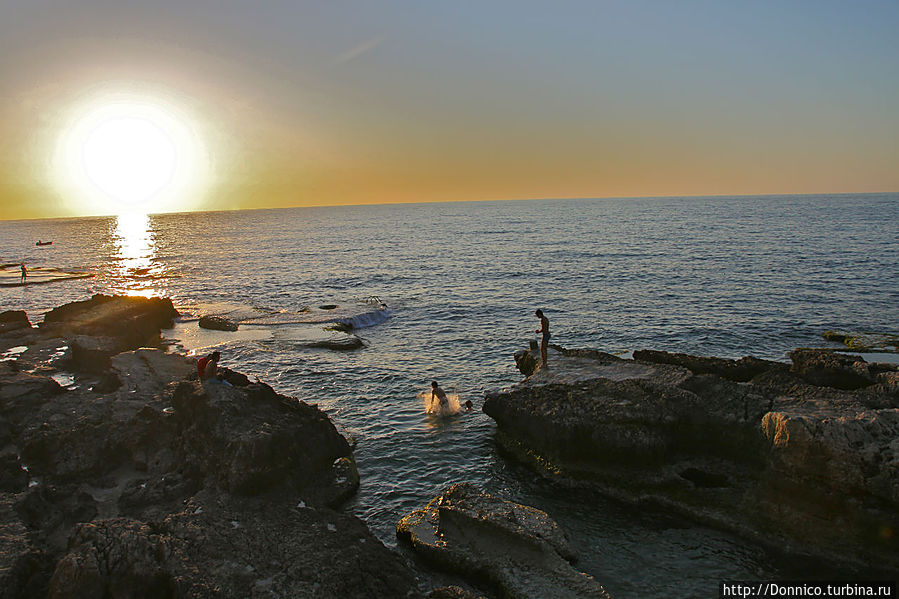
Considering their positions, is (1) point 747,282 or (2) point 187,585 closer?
(2) point 187,585

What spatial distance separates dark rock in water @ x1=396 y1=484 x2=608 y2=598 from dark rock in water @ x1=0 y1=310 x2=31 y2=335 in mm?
27103

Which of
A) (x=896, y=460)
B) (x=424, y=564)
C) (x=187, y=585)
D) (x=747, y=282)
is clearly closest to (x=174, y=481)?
(x=187, y=585)

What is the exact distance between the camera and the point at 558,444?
53.6ft

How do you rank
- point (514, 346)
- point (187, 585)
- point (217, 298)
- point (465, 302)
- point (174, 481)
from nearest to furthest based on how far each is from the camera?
point (187, 585)
point (174, 481)
point (514, 346)
point (465, 302)
point (217, 298)

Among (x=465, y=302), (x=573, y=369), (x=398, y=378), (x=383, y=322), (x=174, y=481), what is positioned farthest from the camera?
(x=465, y=302)

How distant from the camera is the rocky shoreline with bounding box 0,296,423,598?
10.2m

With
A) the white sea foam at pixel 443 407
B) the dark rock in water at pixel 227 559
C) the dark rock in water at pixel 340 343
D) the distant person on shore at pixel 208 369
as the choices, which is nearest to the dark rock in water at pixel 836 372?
the white sea foam at pixel 443 407

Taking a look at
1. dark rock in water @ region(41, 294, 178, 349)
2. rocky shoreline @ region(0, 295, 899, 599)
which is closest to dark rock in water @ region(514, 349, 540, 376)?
rocky shoreline @ region(0, 295, 899, 599)

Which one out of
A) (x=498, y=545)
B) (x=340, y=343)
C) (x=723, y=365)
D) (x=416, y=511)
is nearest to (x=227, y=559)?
(x=416, y=511)

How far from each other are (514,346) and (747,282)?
31176 mm

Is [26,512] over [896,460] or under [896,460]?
under

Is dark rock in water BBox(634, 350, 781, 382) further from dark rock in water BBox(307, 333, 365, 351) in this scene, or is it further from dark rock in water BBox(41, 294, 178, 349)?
dark rock in water BBox(41, 294, 178, 349)

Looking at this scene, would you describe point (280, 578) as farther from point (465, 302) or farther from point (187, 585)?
point (465, 302)

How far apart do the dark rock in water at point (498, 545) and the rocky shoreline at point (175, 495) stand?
3.84 ft
